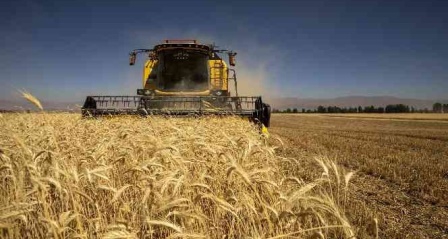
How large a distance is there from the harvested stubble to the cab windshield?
6.27 meters

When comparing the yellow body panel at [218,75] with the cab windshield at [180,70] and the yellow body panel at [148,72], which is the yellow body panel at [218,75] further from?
the yellow body panel at [148,72]

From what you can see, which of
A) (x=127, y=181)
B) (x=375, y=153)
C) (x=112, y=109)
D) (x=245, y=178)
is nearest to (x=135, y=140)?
(x=127, y=181)

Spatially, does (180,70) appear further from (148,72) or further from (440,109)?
(440,109)

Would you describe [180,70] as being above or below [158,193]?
above

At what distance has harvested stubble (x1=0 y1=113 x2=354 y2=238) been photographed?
167 centimetres

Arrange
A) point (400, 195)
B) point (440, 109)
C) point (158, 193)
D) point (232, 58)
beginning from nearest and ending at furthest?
1. point (158, 193)
2. point (400, 195)
3. point (232, 58)
4. point (440, 109)

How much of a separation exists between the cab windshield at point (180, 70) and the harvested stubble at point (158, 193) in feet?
20.6

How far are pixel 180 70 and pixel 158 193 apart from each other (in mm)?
9762

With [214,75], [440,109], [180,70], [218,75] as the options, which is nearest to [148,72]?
[180,70]

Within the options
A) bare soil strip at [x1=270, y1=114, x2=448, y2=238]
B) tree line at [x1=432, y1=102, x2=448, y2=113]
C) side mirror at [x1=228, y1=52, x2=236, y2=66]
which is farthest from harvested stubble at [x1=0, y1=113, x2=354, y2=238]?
tree line at [x1=432, y1=102, x2=448, y2=113]

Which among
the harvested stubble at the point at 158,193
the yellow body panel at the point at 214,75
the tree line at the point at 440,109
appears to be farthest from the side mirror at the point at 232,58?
the tree line at the point at 440,109

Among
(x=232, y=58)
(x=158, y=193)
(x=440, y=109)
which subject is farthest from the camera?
(x=440, y=109)

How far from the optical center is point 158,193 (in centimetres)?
193

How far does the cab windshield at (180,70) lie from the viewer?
11.4 m
